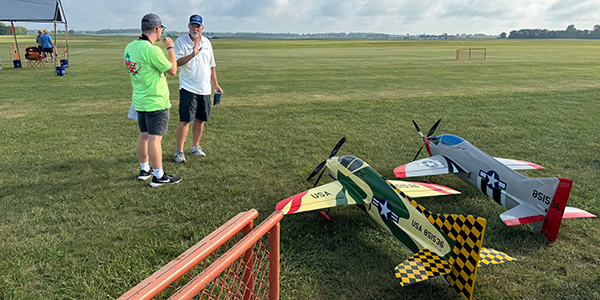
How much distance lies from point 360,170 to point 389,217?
87 centimetres

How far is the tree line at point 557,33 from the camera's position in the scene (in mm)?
171625

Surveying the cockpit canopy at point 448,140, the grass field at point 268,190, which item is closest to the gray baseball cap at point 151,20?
the grass field at point 268,190

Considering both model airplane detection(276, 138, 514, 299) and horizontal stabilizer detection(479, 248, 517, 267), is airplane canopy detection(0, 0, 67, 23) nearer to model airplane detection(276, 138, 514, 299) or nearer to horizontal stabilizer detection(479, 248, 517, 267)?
model airplane detection(276, 138, 514, 299)

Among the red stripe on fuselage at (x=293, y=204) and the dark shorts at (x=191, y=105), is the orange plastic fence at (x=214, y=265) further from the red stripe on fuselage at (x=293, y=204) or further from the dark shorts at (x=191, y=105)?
the dark shorts at (x=191, y=105)

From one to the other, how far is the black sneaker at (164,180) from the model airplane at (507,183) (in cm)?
359

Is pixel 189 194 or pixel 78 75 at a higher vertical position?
pixel 78 75

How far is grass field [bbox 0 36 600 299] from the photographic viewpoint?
3.46m

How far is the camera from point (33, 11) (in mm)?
20328

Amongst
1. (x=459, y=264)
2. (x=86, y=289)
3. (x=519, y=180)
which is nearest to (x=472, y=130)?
(x=519, y=180)

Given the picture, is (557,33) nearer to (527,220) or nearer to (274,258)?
(527,220)

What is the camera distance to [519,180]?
4520 millimetres

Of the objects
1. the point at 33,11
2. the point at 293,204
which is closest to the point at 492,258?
the point at 293,204

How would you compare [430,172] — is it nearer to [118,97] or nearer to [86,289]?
[86,289]

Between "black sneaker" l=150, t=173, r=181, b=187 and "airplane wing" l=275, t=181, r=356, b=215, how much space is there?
2093 millimetres
